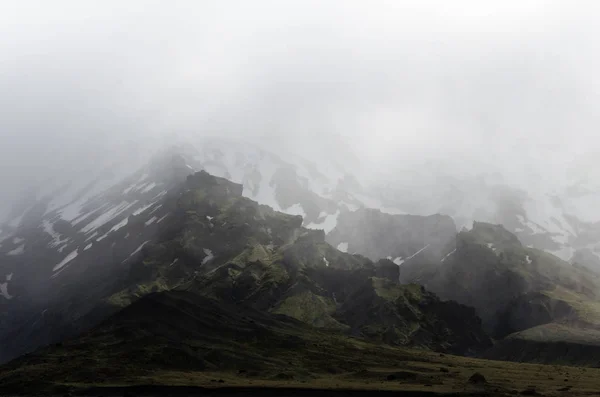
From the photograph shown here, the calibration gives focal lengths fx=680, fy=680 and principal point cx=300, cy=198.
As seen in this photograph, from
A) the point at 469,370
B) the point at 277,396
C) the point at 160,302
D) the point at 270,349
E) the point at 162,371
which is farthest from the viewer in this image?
the point at 160,302

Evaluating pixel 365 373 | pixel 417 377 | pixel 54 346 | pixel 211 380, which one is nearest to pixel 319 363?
pixel 365 373

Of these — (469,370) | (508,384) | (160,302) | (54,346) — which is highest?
(54,346)

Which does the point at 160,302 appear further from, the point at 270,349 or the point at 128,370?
the point at 128,370

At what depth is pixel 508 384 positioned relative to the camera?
136m

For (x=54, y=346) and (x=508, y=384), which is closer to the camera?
(x=508, y=384)

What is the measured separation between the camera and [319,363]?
168 metres

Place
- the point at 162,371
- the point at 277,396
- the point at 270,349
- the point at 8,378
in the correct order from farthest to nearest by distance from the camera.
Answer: the point at 270,349, the point at 162,371, the point at 8,378, the point at 277,396

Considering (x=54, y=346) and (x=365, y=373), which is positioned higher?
(x=54, y=346)

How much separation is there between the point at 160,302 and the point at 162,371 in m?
54.1

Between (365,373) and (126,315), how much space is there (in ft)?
245

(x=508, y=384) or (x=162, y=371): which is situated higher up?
(x=162, y=371)

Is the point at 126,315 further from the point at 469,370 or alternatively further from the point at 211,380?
the point at 469,370

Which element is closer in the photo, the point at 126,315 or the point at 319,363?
the point at 319,363

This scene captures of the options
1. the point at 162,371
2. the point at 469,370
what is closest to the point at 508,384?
the point at 469,370
